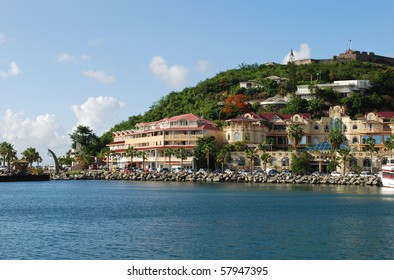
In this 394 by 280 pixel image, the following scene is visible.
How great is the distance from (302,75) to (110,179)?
64.5m

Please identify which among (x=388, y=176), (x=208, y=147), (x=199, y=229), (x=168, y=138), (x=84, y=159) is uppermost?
(x=168, y=138)

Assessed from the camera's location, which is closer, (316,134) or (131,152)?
(316,134)

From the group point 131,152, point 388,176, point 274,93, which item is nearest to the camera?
point 388,176

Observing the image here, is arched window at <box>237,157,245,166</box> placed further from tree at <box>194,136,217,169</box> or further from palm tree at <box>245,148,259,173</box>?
tree at <box>194,136,217,169</box>

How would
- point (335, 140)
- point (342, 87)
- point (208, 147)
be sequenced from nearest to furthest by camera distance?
point (335, 140), point (208, 147), point (342, 87)

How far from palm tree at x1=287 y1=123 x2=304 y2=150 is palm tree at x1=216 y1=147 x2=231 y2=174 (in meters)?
13.2

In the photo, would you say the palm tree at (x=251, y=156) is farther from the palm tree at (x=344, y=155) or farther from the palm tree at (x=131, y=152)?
the palm tree at (x=131, y=152)

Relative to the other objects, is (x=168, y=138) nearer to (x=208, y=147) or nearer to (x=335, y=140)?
(x=208, y=147)

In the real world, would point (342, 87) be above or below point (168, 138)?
above

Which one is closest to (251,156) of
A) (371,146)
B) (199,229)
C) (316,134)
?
(316,134)

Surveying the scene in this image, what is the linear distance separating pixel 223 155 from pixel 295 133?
15.2 metres

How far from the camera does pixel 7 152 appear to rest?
5586 inches

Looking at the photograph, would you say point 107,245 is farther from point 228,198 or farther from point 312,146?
point 312,146

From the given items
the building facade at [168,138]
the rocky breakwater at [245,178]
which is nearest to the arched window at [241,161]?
the rocky breakwater at [245,178]
